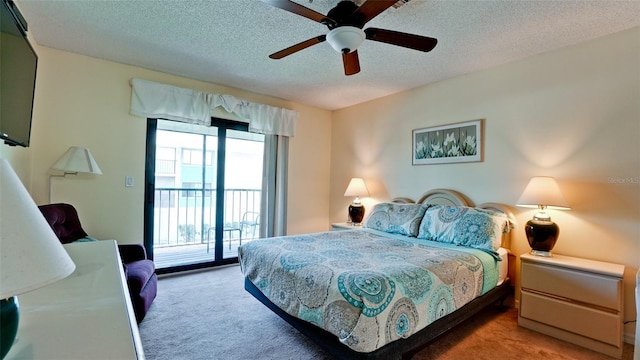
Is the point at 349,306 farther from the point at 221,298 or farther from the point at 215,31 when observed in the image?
the point at 215,31

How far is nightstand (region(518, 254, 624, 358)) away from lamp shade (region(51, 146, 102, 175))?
4140 millimetres

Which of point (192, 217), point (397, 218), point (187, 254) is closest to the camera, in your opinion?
point (397, 218)

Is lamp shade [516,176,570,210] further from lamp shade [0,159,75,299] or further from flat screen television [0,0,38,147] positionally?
flat screen television [0,0,38,147]

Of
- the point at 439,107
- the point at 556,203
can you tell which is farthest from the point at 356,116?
the point at 556,203

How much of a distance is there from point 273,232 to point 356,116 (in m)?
2.30

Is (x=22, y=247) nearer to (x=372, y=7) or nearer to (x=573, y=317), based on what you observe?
(x=372, y=7)

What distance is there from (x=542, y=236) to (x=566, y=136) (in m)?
0.97

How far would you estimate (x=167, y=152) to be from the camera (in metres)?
3.80

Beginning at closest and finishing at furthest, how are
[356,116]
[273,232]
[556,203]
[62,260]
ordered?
[62,260] < [556,203] < [273,232] < [356,116]

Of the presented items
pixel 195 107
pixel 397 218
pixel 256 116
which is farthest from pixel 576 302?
pixel 195 107

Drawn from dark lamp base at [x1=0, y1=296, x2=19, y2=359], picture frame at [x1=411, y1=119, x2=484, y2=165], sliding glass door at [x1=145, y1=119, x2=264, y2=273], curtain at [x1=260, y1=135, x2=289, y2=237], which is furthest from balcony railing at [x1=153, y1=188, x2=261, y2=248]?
dark lamp base at [x1=0, y1=296, x2=19, y2=359]

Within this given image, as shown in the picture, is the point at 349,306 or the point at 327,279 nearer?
the point at 349,306

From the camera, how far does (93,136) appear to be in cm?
313

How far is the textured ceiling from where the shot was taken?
2145mm
